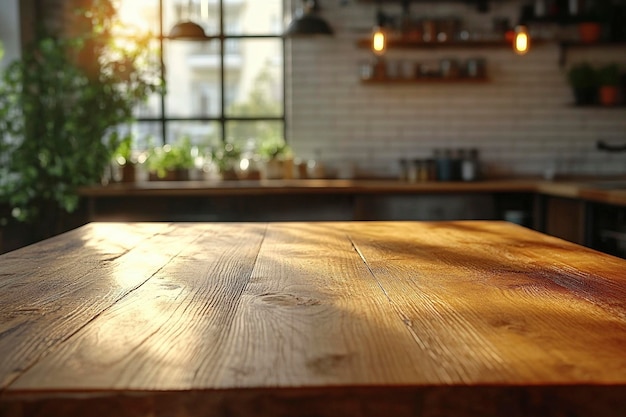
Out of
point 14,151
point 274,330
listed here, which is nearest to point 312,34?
point 14,151

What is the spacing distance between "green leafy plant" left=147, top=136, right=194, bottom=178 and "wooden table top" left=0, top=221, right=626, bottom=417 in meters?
3.16

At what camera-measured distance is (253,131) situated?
217 inches

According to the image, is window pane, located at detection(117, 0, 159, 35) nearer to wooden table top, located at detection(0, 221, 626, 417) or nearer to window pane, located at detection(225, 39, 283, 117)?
window pane, located at detection(225, 39, 283, 117)

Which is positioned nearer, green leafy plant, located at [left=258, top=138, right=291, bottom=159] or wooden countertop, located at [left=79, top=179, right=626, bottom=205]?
wooden countertop, located at [left=79, top=179, right=626, bottom=205]

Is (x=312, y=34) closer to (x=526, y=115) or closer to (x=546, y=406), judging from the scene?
(x=526, y=115)

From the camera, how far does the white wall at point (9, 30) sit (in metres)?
4.99

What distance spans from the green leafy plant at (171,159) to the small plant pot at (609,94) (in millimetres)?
3055

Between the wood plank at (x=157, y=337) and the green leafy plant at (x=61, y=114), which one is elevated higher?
the green leafy plant at (x=61, y=114)

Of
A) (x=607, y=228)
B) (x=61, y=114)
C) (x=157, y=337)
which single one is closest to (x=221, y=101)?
(x=61, y=114)

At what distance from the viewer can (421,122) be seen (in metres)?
5.38

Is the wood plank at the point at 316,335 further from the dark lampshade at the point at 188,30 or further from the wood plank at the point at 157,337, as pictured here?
the dark lampshade at the point at 188,30

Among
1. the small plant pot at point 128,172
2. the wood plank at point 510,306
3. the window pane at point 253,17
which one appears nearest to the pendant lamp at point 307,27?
the window pane at point 253,17

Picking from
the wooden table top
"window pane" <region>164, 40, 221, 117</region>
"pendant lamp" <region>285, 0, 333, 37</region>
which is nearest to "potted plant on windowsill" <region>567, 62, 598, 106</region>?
"pendant lamp" <region>285, 0, 333, 37</region>

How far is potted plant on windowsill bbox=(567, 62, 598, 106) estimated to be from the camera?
16.9 feet
